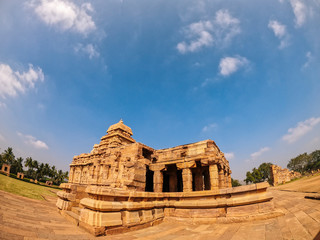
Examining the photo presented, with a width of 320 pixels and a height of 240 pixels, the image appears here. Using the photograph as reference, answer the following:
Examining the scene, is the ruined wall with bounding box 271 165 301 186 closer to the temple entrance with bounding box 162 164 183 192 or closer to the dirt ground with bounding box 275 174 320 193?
the dirt ground with bounding box 275 174 320 193

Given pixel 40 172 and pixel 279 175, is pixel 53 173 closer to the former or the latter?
pixel 40 172

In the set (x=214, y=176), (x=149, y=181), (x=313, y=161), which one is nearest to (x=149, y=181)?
(x=149, y=181)

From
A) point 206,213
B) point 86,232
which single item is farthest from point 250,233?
point 86,232

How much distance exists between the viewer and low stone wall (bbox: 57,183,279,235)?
4.07 m

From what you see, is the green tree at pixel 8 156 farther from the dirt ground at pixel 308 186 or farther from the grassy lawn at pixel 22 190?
the dirt ground at pixel 308 186

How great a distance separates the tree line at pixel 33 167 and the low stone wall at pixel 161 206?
199ft

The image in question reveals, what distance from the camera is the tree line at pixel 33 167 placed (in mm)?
54344

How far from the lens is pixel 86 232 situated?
3.86m

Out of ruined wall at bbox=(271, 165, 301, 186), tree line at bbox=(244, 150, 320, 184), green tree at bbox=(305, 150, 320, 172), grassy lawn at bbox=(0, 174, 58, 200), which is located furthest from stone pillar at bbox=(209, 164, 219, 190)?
green tree at bbox=(305, 150, 320, 172)

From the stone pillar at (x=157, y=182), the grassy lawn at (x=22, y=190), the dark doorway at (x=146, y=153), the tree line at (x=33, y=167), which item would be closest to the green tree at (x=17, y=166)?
the tree line at (x=33, y=167)

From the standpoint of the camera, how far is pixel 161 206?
6.13m

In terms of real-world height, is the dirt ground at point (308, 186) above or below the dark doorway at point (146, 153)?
below

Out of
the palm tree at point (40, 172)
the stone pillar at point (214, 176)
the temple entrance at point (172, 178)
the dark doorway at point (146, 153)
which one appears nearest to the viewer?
the stone pillar at point (214, 176)

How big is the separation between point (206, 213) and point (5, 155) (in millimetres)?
74343
